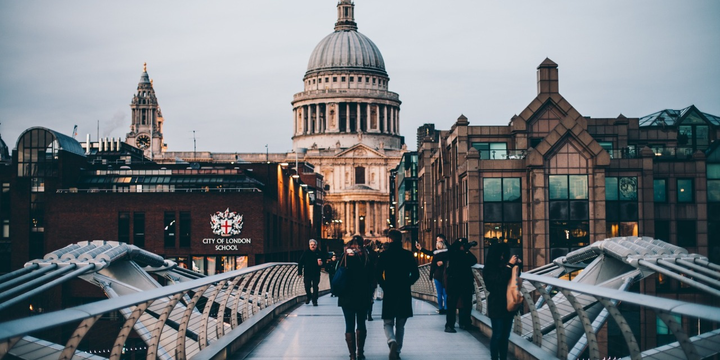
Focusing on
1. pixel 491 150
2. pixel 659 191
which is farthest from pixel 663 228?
pixel 491 150

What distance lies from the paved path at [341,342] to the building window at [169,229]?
150ft

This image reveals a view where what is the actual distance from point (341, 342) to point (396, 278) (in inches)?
104

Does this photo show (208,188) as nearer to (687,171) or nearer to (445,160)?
(445,160)

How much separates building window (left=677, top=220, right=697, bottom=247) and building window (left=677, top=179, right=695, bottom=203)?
1.28 meters

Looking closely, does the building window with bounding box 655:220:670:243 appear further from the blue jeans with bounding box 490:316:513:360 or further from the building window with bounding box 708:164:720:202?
the blue jeans with bounding box 490:316:513:360

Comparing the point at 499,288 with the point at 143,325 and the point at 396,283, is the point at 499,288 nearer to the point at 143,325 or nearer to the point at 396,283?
the point at 396,283

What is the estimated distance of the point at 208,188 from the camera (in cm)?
7131

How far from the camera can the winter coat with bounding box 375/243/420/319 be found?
547 inches

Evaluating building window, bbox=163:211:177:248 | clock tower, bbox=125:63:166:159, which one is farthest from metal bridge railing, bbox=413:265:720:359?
clock tower, bbox=125:63:166:159

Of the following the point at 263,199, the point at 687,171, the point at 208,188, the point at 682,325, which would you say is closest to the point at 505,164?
the point at 687,171

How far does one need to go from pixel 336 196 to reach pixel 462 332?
166 metres

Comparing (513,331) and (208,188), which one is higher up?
(208,188)

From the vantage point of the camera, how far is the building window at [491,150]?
165 ft

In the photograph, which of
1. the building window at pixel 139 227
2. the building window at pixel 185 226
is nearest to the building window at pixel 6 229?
the building window at pixel 139 227
